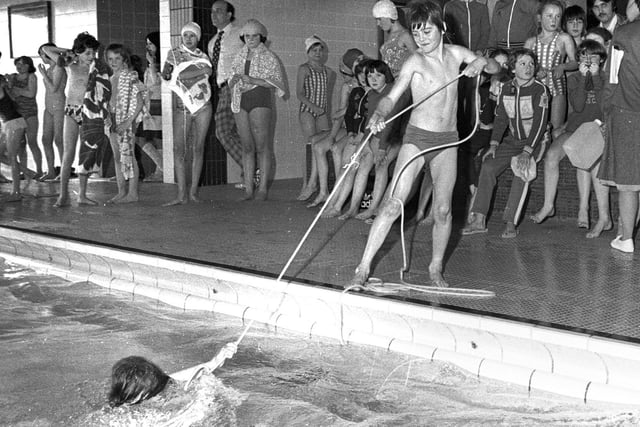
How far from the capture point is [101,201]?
11180 mm

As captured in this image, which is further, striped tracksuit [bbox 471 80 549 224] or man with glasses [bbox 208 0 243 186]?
man with glasses [bbox 208 0 243 186]

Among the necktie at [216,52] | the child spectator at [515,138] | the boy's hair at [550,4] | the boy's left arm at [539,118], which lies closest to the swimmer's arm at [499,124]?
the child spectator at [515,138]

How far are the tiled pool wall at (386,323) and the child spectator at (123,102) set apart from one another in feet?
8.80

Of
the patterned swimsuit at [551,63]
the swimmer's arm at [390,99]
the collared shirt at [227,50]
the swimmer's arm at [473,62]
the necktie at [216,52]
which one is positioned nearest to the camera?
the swimmer's arm at [390,99]

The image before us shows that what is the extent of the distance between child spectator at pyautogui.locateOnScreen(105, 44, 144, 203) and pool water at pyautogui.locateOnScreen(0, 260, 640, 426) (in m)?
4.12

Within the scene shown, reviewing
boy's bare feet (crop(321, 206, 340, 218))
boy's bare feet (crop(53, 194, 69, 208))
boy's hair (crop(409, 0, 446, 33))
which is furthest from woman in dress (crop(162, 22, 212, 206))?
boy's hair (crop(409, 0, 446, 33))

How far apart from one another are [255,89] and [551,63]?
11.3 feet

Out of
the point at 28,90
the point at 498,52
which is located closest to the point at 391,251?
the point at 498,52

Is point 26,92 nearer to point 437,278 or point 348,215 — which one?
point 348,215

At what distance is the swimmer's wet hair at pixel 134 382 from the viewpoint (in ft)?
14.4

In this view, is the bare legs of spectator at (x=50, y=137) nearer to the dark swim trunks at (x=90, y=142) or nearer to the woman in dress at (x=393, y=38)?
the dark swim trunks at (x=90, y=142)

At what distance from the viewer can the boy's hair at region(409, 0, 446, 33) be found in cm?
582

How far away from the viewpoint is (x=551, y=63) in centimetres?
899

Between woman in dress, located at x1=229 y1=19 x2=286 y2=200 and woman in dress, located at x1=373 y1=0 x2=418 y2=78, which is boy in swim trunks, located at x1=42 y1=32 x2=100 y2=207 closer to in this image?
woman in dress, located at x1=229 y1=19 x2=286 y2=200
